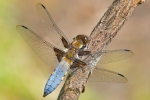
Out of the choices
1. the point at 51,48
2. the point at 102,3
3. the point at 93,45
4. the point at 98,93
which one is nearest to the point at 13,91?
the point at 98,93

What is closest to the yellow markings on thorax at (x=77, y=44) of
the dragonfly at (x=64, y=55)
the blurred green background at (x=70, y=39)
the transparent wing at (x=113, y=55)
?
the dragonfly at (x=64, y=55)

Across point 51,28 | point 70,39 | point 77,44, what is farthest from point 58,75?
point 70,39

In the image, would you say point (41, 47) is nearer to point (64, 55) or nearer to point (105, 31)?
point (64, 55)

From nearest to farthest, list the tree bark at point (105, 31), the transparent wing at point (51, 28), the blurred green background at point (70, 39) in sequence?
the tree bark at point (105, 31) < the transparent wing at point (51, 28) < the blurred green background at point (70, 39)

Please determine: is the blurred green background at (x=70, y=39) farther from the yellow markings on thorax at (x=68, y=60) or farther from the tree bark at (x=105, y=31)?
the tree bark at (x=105, y=31)

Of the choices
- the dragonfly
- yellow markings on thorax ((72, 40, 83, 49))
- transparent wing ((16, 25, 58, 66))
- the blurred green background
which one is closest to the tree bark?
the dragonfly

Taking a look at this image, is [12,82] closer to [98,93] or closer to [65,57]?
[98,93]

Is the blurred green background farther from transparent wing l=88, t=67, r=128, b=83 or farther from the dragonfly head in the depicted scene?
transparent wing l=88, t=67, r=128, b=83
